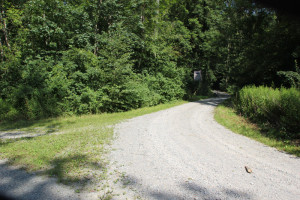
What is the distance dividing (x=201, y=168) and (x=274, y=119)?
5.49 m

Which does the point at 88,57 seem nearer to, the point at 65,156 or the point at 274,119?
the point at 65,156

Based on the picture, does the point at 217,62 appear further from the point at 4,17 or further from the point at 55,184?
the point at 55,184

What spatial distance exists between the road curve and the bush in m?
1.50

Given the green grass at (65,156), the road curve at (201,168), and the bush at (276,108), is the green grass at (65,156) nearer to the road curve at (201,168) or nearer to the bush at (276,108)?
the road curve at (201,168)

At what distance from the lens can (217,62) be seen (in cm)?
3425

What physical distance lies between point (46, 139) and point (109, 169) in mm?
3438

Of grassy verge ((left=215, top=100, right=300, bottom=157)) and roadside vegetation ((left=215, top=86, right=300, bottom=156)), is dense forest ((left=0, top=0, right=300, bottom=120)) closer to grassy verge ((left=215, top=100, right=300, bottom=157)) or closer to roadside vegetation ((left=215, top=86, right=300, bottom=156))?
roadside vegetation ((left=215, top=86, right=300, bottom=156))

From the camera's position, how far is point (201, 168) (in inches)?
163

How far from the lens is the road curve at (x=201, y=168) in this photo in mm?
3227

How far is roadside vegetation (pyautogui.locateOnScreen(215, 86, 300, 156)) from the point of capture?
6094mm

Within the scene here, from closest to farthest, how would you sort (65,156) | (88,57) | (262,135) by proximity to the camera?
(65,156), (262,135), (88,57)

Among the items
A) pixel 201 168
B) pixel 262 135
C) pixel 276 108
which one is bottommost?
pixel 262 135

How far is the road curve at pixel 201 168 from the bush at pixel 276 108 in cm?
150

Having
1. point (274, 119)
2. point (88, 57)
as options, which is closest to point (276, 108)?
point (274, 119)
